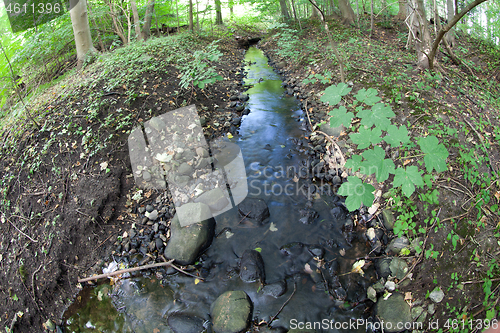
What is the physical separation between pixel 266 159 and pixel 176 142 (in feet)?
5.79

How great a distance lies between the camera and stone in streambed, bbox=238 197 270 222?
371cm

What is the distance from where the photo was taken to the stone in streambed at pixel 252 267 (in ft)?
9.90

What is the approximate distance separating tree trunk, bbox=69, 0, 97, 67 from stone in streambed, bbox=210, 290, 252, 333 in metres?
7.48

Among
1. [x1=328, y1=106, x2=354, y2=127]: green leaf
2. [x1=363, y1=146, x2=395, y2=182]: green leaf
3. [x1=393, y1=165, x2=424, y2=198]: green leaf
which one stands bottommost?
[x1=393, y1=165, x2=424, y2=198]: green leaf

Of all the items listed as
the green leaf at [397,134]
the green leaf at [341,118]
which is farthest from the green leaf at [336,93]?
the green leaf at [397,134]

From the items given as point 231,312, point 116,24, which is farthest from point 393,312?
point 116,24

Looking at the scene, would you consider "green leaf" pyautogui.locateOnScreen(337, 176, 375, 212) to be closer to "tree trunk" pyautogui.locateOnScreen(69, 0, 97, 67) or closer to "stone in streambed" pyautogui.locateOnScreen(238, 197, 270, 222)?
"stone in streambed" pyautogui.locateOnScreen(238, 197, 270, 222)

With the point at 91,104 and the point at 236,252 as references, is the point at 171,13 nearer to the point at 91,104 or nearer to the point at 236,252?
the point at 91,104

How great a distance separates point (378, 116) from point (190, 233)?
108 inches

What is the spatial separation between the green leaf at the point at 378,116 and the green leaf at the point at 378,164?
286mm

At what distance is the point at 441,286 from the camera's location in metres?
2.50

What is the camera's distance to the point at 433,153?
226 cm

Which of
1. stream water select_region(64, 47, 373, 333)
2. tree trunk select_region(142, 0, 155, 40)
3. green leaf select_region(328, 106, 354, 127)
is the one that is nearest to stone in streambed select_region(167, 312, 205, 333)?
stream water select_region(64, 47, 373, 333)

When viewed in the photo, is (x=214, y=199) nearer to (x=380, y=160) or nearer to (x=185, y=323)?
(x=185, y=323)
